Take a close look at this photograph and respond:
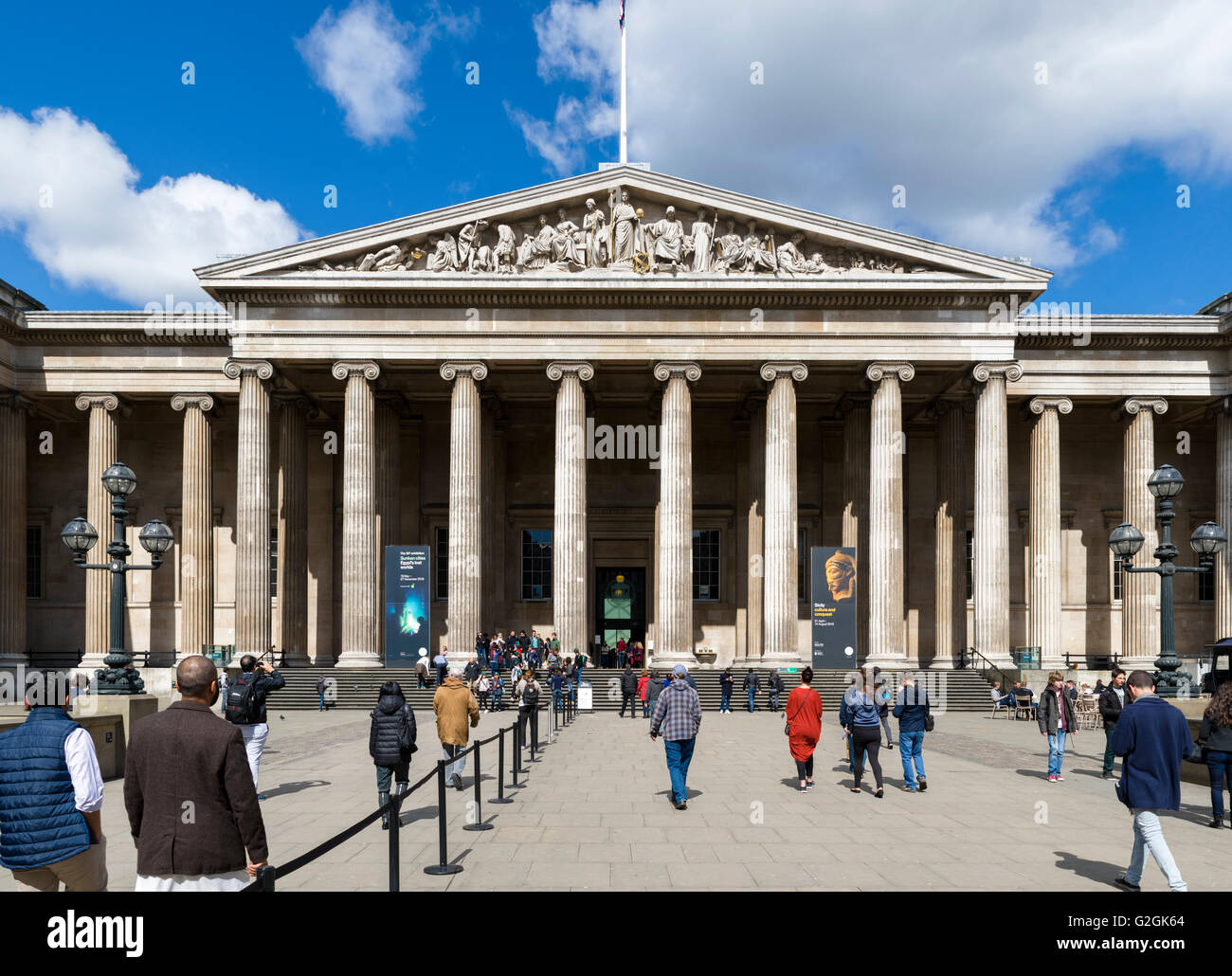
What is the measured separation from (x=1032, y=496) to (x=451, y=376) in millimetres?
22108

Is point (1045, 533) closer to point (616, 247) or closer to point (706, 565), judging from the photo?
point (706, 565)

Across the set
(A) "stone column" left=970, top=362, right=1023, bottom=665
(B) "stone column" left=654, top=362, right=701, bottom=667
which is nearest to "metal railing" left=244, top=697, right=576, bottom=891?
(B) "stone column" left=654, top=362, right=701, bottom=667

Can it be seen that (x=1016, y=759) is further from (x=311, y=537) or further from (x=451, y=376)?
(x=311, y=537)

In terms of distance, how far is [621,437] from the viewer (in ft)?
139

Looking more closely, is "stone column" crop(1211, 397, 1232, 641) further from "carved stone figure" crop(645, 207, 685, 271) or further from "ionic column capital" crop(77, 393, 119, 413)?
"ionic column capital" crop(77, 393, 119, 413)

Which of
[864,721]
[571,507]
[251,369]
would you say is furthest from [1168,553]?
[251,369]

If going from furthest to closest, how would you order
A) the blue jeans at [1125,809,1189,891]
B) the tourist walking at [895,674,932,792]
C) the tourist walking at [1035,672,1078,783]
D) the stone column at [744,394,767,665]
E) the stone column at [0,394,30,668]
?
the stone column at [744,394,767,665], the stone column at [0,394,30,668], the tourist walking at [1035,672,1078,783], the tourist walking at [895,674,932,792], the blue jeans at [1125,809,1189,891]

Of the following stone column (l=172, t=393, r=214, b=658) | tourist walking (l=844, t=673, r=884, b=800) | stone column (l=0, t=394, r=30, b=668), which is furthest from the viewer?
stone column (l=0, t=394, r=30, b=668)

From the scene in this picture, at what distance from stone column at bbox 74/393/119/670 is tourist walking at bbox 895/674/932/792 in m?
31.5

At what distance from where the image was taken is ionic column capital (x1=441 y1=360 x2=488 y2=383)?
34219 millimetres

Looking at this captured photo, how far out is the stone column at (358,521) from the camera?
33875mm

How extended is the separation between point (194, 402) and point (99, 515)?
5.65 meters

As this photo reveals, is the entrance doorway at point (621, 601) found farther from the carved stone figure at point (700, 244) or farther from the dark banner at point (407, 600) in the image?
the carved stone figure at point (700, 244)
